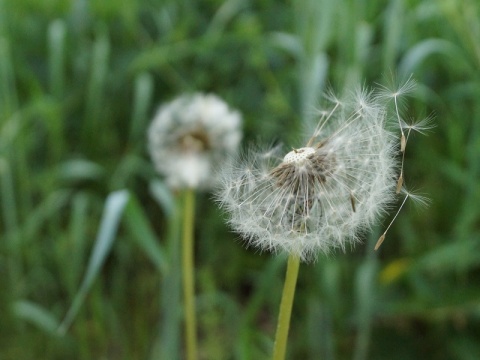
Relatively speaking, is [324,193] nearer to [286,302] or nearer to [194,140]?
[286,302]

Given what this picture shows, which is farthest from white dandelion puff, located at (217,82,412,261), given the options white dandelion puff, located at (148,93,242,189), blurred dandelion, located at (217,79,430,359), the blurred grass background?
white dandelion puff, located at (148,93,242,189)

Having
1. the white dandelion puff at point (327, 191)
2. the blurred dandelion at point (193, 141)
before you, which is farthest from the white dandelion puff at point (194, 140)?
the white dandelion puff at point (327, 191)

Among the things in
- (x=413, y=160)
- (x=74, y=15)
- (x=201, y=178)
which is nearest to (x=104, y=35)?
(x=74, y=15)

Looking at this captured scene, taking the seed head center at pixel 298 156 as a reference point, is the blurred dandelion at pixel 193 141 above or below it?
above

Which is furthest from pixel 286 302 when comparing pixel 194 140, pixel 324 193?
pixel 194 140

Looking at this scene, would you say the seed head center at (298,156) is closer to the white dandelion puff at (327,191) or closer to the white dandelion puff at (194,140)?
the white dandelion puff at (327,191)

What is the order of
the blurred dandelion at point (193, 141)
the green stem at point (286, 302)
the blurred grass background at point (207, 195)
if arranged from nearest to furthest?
the green stem at point (286, 302)
the blurred dandelion at point (193, 141)
the blurred grass background at point (207, 195)

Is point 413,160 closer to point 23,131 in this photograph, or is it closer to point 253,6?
point 253,6
